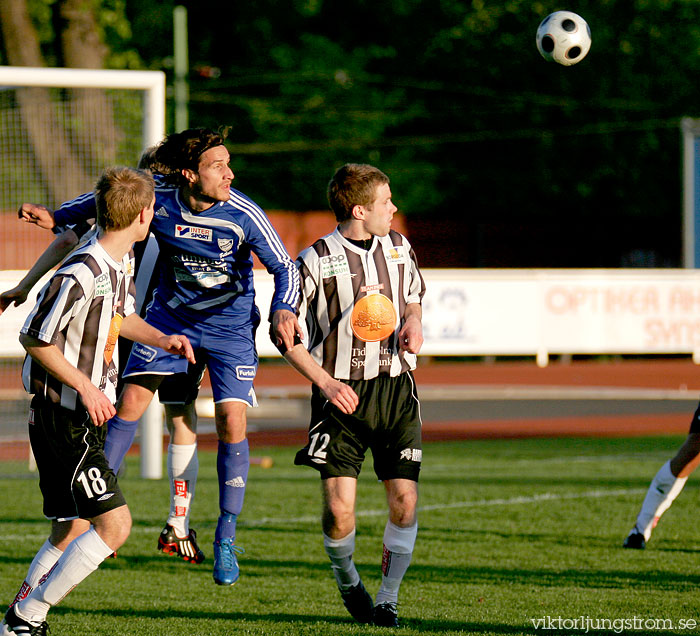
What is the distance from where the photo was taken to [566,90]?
110ft

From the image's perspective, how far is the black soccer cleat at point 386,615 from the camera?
588cm

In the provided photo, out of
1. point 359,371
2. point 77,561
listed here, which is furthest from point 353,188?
point 77,561

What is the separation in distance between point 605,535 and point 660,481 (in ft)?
2.55

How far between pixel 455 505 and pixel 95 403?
557 cm

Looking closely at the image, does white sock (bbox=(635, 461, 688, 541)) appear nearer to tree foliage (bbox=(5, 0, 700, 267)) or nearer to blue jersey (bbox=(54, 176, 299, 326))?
blue jersey (bbox=(54, 176, 299, 326))

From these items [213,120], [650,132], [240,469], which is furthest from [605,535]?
[213,120]

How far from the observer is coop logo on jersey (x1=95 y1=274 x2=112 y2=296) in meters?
5.06

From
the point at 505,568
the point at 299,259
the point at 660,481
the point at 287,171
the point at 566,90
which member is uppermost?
the point at 566,90

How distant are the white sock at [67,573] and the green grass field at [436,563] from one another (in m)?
0.73

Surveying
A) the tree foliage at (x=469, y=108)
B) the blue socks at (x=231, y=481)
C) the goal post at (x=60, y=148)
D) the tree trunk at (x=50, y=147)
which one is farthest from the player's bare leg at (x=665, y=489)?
the tree foliage at (x=469, y=108)

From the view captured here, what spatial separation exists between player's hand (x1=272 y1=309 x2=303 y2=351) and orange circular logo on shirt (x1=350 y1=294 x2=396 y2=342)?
1.32 ft

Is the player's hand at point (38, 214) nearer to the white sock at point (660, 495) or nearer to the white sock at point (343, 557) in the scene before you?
the white sock at point (343, 557)

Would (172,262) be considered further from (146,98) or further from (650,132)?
(650,132)

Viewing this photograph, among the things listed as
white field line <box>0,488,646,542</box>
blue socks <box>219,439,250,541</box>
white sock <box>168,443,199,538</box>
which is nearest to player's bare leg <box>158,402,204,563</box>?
white sock <box>168,443,199,538</box>
